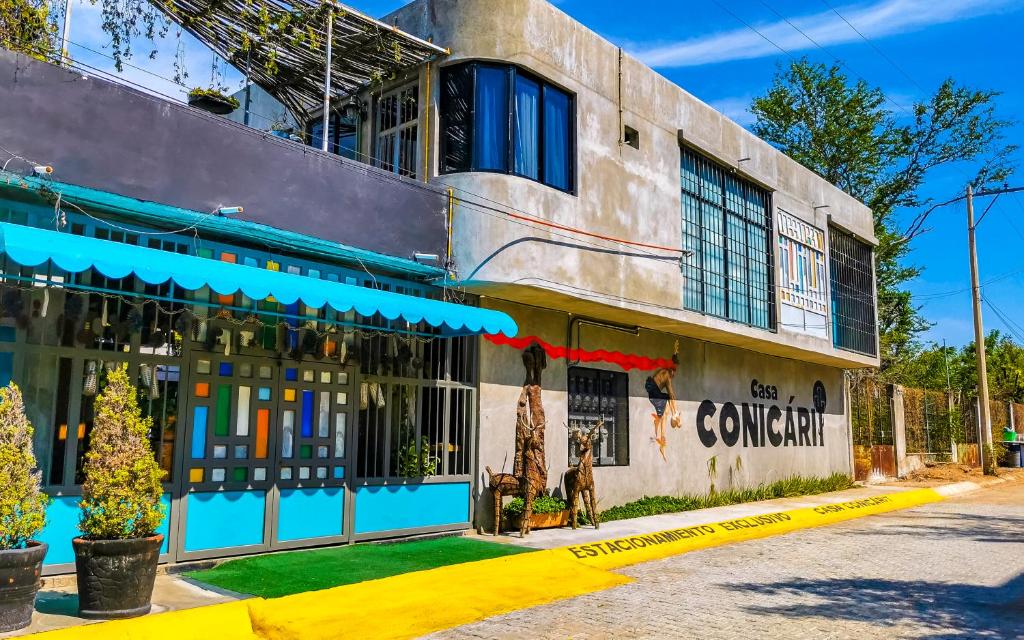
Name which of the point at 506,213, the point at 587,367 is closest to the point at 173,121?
the point at 506,213

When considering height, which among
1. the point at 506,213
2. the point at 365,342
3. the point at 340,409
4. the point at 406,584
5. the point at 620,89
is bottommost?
the point at 406,584

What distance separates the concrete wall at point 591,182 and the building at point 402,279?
52 mm

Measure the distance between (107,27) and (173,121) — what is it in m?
1.94

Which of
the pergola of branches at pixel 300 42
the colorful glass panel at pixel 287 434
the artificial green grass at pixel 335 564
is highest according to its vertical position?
the pergola of branches at pixel 300 42

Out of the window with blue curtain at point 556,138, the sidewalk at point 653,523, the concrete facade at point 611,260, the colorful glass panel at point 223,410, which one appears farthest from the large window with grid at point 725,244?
the colorful glass panel at point 223,410

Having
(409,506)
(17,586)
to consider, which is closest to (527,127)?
(409,506)

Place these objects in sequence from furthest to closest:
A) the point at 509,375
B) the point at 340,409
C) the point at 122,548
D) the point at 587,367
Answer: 1. the point at 587,367
2. the point at 509,375
3. the point at 340,409
4. the point at 122,548

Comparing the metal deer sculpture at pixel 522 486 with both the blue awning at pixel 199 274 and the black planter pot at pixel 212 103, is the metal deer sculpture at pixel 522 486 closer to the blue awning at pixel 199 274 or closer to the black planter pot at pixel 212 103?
the blue awning at pixel 199 274

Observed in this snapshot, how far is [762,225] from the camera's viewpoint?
18.5 meters

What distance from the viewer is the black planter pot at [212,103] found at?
11.3 meters

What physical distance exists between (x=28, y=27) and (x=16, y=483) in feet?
17.8

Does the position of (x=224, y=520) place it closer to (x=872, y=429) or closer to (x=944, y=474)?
(x=872, y=429)

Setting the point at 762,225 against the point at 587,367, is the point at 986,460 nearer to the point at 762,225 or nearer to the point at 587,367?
the point at 762,225

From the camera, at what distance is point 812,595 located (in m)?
8.25
